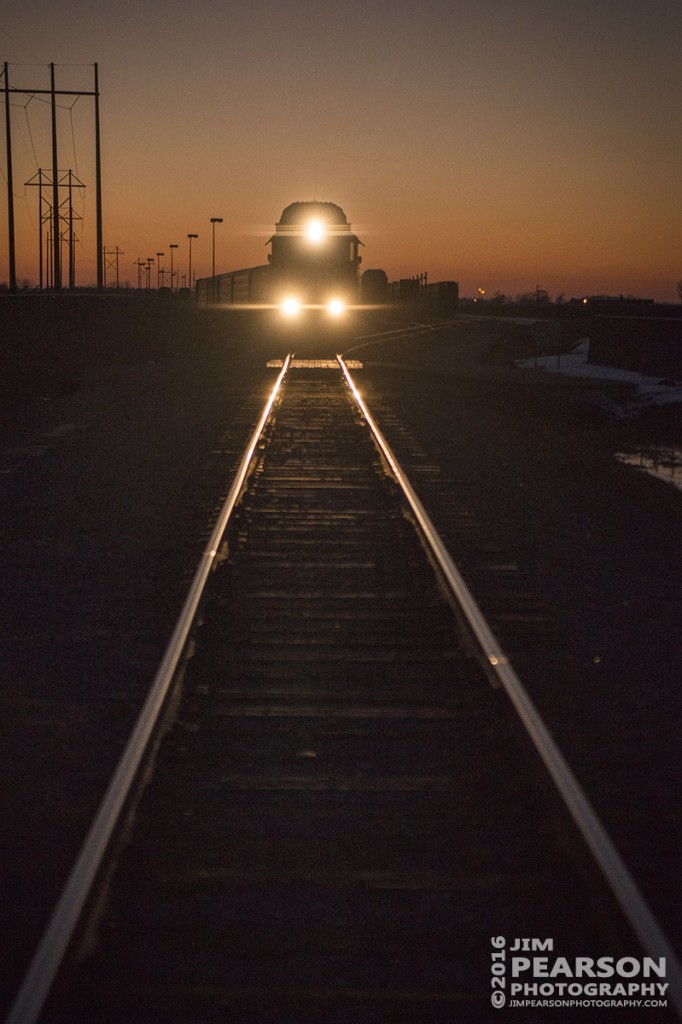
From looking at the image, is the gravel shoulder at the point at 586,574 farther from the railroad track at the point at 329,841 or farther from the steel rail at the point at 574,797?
the railroad track at the point at 329,841

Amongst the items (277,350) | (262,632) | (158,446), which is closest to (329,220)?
(277,350)

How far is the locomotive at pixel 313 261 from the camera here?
55.3m

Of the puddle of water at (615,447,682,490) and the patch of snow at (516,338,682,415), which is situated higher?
the patch of snow at (516,338,682,415)

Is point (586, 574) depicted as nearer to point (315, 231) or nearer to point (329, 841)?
point (329, 841)

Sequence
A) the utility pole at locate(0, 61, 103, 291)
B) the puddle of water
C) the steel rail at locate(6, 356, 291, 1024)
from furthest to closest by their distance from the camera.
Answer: the utility pole at locate(0, 61, 103, 291) < the puddle of water < the steel rail at locate(6, 356, 291, 1024)

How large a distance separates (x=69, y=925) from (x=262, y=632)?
3517 millimetres

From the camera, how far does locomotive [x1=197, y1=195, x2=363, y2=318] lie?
55.3 metres

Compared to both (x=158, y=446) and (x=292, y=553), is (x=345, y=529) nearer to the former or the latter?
(x=292, y=553)

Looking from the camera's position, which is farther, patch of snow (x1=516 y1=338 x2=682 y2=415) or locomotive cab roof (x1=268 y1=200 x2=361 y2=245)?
locomotive cab roof (x1=268 y1=200 x2=361 y2=245)

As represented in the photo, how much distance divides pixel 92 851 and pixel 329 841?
0.86 m

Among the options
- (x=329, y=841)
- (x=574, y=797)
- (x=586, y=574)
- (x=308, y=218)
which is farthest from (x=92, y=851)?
(x=308, y=218)

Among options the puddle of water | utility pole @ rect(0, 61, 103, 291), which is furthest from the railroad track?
utility pole @ rect(0, 61, 103, 291)

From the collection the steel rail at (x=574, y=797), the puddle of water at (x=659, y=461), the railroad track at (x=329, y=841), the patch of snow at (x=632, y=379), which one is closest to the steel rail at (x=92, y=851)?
the railroad track at (x=329, y=841)

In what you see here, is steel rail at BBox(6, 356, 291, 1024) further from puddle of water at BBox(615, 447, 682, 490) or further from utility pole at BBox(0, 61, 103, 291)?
utility pole at BBox(0, 61, 103, 291)
